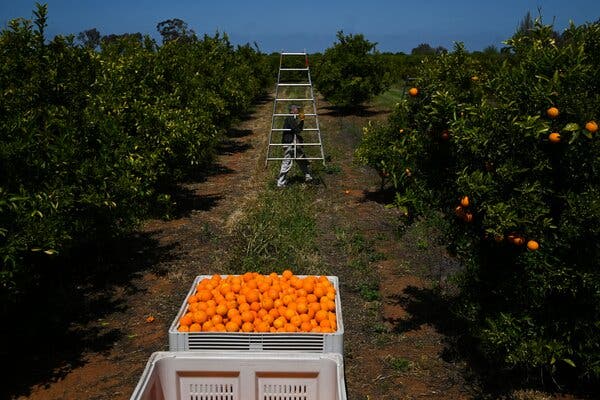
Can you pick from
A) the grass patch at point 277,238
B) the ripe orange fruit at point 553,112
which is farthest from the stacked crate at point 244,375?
the grass patch at point 277,238

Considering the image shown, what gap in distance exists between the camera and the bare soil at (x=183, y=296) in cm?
612

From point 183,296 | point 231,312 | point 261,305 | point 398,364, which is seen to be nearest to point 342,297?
point 398,364

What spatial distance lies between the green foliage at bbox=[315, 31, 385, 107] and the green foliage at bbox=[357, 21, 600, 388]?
23962mm

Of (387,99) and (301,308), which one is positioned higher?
(387,99)

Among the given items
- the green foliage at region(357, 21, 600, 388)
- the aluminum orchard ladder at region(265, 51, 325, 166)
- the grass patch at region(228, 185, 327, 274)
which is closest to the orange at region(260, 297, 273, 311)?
the green foliage at region(357, 21, 600, 388)

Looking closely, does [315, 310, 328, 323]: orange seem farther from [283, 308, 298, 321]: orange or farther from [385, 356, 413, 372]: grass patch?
[385, 356, 413, 372]: grass patch

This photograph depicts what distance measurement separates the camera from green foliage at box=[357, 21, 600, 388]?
15.1ft

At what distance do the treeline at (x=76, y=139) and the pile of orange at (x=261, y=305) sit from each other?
172 centimetres

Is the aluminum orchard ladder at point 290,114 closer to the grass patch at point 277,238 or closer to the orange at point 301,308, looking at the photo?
the grass patch at point 277,238

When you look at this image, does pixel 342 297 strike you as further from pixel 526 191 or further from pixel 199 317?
pixel 526 191

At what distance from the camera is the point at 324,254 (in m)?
9.82

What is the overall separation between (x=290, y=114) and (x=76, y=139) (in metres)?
7.83

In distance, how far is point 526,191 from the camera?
4648mm

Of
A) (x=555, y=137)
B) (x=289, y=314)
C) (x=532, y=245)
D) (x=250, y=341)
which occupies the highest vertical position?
(x=555, y=137)
